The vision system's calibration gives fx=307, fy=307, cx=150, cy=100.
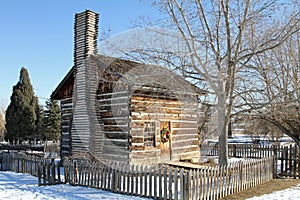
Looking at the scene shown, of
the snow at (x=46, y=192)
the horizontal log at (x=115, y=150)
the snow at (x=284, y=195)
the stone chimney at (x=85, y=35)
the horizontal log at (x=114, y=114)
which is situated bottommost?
the snow at (x=46, y=192)

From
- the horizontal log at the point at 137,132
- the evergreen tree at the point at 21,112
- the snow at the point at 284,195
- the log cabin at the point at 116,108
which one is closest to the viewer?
the snow at the point at 284,195

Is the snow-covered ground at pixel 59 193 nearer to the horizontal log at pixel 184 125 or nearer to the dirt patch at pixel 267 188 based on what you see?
the dirt patch at pixel 267 188

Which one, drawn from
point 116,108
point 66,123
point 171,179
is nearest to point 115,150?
point 116,108

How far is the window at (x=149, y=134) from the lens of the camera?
15220mm

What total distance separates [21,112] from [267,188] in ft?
101

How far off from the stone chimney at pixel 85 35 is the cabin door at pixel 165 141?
535 cm

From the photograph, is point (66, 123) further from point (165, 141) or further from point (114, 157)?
point (165, 141)

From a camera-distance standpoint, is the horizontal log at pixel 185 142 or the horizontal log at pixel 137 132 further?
the horizontal log at pixel 185 142

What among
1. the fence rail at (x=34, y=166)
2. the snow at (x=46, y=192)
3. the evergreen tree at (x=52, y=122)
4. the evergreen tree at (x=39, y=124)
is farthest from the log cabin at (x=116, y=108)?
the evergreen tree at (x=39, y=124)

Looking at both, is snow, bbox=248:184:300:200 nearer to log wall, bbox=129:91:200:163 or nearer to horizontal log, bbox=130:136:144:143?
log wall, bbox=129:91:200:163

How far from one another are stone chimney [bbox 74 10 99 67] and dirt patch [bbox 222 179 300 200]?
988cm

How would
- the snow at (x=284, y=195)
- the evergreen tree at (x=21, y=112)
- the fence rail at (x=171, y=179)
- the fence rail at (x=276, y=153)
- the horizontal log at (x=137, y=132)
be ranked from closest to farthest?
the fence rail at (x=171, y=179) < the snow at (x=284, y=195) < the fence rail at (x=276, y=153) < the horizontal log at (x=137, y=132) < the evergreen tree at (x=21, y=112)

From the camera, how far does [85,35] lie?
15.7 metres

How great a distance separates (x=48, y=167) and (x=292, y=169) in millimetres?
10595
